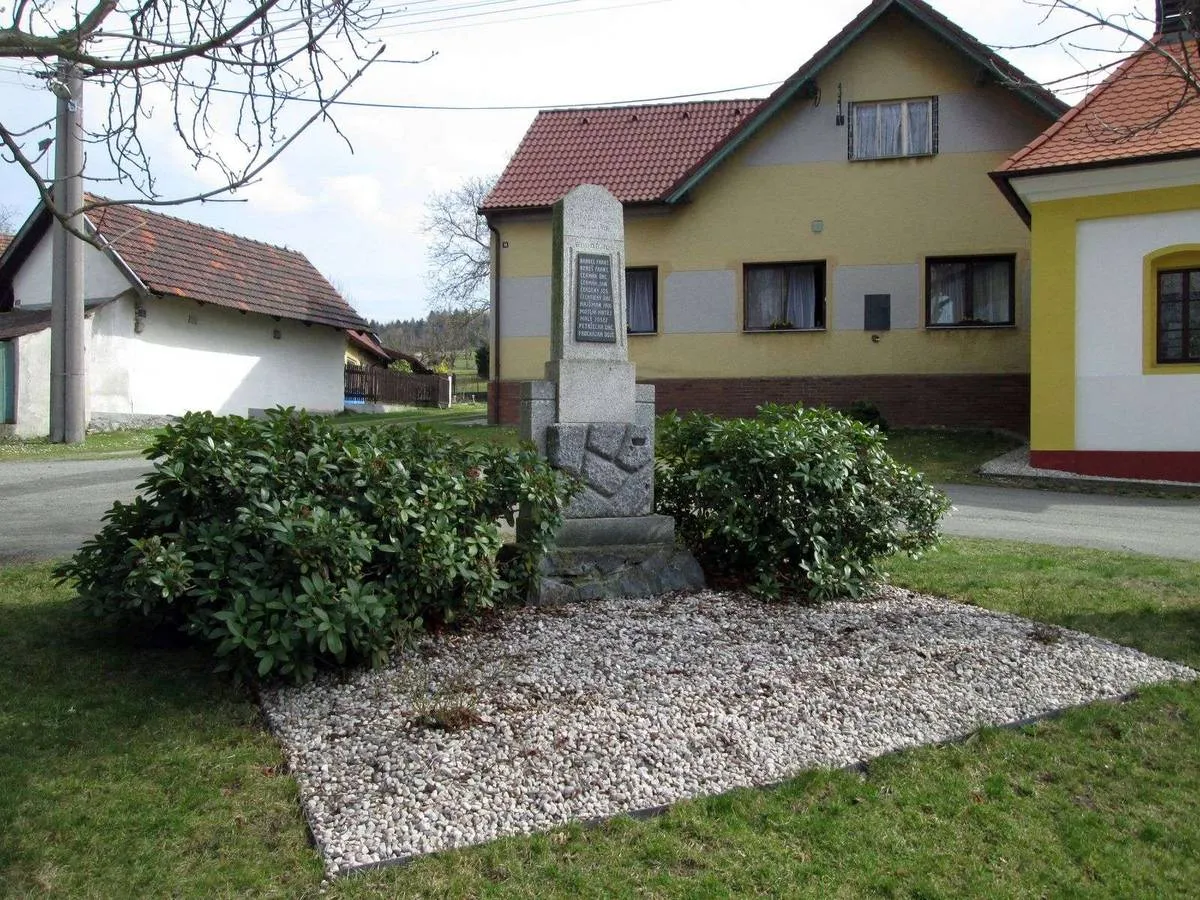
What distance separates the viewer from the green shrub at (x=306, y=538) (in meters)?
4.62

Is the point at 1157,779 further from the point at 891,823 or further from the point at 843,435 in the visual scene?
the point at 843,435

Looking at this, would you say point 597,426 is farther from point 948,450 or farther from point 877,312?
point 877,312

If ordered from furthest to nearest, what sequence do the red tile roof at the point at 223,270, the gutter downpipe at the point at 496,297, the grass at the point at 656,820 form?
the red tile roof at the point at 223,270
the gutter downpipe at the point at 496,297
the grass at the point at 656,820

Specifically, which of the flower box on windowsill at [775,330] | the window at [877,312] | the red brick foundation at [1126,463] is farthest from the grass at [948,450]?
the flower box on windowsill at [775,330]

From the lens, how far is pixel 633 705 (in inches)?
183

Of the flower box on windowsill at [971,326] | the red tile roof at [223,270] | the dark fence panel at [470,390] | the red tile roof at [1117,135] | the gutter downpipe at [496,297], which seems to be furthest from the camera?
the dark fence panel at [470,390]

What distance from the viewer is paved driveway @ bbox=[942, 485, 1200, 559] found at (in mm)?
9430

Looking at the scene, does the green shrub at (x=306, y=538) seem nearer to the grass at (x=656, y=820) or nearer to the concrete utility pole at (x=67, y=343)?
the grass at (x=656, y=820)

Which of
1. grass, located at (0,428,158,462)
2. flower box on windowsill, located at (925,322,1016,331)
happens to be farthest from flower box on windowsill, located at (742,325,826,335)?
grass, located at (0,428,158,462)

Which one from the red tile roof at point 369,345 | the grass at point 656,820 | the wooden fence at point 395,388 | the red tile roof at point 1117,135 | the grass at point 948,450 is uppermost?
the red tile roof at point 1117,135

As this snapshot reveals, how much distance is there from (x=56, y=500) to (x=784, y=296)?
13808 mm

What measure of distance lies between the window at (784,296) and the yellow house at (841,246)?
29mm

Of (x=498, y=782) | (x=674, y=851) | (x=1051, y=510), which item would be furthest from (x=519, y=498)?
(x=1051, y=510)

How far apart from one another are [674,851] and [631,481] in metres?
3.46
